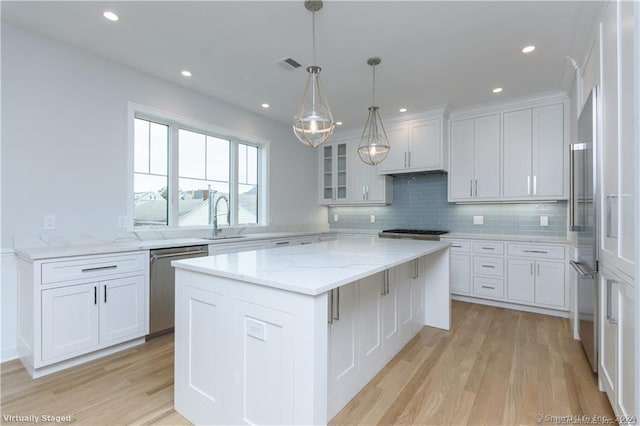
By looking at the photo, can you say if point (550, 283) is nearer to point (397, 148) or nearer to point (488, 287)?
point (488, 287)

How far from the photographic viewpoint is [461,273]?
13.7 feet

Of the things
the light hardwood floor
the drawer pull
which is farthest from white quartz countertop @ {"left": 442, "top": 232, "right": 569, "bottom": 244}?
the drawer pull

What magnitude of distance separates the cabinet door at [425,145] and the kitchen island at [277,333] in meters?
2.62

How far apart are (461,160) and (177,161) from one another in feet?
12.5

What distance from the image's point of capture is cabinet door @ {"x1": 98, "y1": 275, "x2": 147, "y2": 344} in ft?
8.27

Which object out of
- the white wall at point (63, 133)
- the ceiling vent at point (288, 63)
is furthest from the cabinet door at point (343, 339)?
the white wall at point (63, 133)

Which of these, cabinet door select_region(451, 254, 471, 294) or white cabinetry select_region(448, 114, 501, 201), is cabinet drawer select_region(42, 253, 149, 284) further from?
white cabinetry select_region(448, 114, 501, 201)

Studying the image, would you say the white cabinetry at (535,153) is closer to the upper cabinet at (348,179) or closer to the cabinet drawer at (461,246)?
the cabinet drawer at (461,246)

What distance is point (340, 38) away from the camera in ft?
8.39

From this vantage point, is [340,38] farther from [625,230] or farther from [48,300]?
[48,300]

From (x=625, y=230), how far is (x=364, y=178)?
394cm

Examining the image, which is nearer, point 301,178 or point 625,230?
point 625,230

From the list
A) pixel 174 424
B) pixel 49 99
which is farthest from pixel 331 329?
pixel 49 99

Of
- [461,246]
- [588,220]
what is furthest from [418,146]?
[588,220]
